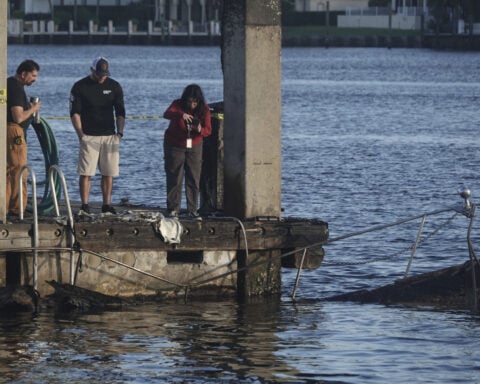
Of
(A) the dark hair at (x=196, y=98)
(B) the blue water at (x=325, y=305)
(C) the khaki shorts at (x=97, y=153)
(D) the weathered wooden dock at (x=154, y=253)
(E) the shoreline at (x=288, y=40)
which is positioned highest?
(A) the dark hair at (x=196, y=98)

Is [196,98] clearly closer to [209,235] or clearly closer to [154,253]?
[209,235]

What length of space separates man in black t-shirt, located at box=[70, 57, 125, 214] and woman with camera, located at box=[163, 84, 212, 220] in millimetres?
611

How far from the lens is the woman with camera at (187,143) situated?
1667 centimetres

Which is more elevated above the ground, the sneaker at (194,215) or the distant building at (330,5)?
the sneaker at (194,215)

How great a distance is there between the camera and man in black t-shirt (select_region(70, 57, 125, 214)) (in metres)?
16.4

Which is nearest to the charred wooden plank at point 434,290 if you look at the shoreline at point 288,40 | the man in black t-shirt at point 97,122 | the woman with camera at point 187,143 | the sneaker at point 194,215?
the sneaker at point 194,215

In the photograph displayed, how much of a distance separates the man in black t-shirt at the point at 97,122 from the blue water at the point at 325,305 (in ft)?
5.59

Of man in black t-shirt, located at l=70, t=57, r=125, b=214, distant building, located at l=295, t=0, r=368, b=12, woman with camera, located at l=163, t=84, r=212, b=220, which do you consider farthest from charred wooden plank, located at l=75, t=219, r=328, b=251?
distant building, located at l=295, t=0, r=368, b=12

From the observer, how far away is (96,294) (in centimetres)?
1565

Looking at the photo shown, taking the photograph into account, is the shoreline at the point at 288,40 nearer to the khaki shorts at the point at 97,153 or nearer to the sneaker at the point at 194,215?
the sneaker at the point at 194,215

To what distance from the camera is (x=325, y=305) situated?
1705 cm

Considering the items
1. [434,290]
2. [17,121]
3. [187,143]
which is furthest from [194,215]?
[434,290]

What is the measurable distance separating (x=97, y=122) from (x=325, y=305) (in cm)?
336

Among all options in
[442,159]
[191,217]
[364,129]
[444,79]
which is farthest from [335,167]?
[444,79]
